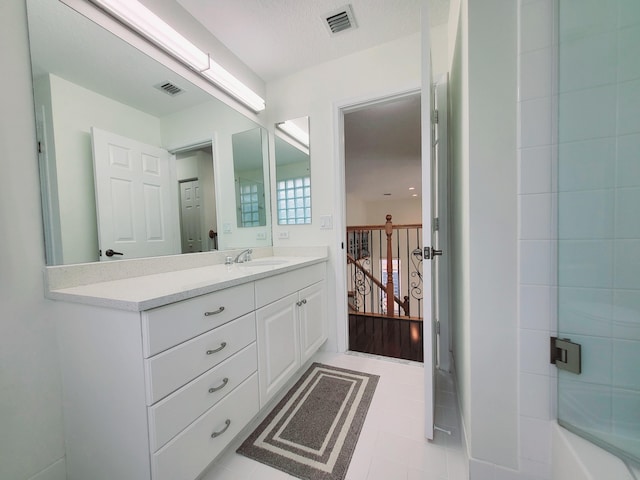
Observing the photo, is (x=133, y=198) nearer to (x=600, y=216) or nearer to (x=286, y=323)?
(x=286, y=323)

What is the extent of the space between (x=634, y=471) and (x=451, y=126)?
1.66 m

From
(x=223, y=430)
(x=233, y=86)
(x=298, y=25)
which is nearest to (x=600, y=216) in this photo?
(x=223, y=430)

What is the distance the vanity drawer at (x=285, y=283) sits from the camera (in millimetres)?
1241

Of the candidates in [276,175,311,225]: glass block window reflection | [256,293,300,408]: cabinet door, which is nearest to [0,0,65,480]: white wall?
[256,293,300,408]: cabinet door

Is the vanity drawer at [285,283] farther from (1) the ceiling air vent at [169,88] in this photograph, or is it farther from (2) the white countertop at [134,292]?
(1) the ceiling air vent at [169,88]

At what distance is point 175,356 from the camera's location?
0.80 metres

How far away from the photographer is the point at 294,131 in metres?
2.12

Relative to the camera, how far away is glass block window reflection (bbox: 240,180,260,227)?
2.00 m

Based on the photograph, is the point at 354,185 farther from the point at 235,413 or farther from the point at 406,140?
the point at 235,413

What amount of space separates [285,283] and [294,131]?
1.41 metres

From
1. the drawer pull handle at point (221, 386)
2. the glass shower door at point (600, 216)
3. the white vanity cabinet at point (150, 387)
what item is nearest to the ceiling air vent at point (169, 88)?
the white vanity cabinet at point (150, 387)

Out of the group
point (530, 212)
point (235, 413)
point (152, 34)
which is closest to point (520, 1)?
point (530, 212)

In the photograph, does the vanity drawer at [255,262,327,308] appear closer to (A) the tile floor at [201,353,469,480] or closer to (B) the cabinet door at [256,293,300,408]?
(B) the cabinet door at [256,293,300,408]

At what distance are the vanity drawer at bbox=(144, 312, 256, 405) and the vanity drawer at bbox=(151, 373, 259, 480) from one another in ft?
0.59
